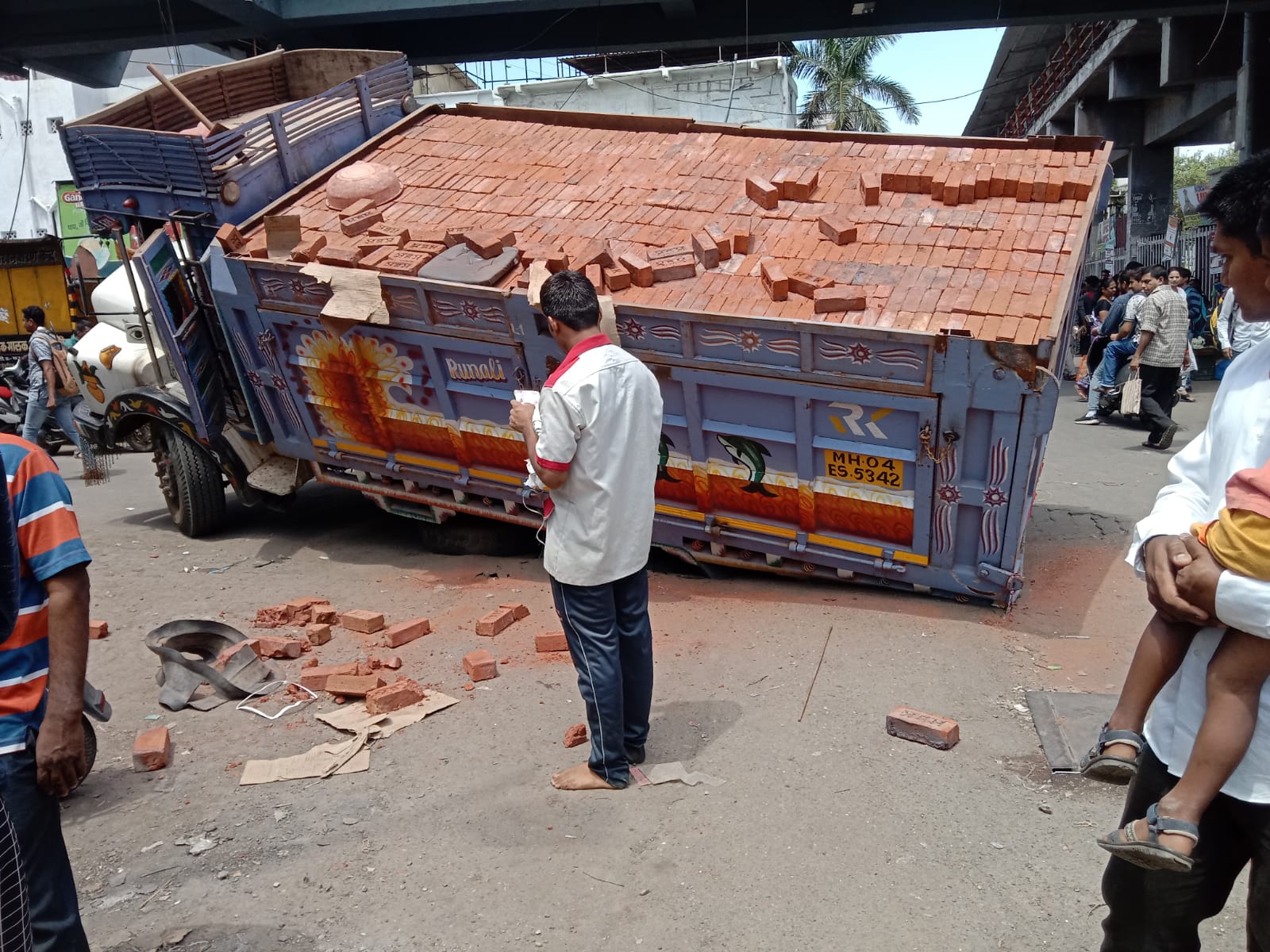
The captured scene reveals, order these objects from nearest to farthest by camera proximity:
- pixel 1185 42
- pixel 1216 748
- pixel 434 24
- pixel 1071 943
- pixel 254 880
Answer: pixel 1216 748
pixel 1071 943
pixel 254 880
pixel 1185 42
pixel 434 24

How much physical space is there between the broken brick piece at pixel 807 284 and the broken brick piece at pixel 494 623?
2267 millimetres

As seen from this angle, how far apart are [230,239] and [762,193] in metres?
3.29

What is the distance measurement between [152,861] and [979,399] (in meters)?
3.82

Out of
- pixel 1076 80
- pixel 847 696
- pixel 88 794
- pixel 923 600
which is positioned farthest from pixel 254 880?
pixel 1076 80

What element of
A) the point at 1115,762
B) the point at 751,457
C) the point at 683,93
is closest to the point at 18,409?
the point at 751,457

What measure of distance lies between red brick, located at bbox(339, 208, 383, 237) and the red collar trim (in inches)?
127

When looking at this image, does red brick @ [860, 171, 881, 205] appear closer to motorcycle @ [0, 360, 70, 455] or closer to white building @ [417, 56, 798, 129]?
motorcycle @ [0, 360, 70, 455]

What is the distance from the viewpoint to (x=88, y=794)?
4.08 meters

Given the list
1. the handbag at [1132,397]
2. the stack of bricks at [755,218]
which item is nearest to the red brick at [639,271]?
the stack of bricks at [755,218]

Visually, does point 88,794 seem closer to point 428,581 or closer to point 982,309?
point 428,581

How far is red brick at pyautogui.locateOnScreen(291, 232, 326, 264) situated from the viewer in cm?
607

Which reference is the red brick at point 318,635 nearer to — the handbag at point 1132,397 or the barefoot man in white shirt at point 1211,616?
the barefoot man in white shirt at point 1211,616

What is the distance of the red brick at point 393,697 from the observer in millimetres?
4539

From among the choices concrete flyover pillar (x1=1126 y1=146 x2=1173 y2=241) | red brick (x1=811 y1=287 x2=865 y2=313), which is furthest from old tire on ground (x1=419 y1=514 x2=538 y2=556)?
concrete flyover pillar (x1=1126 y1=146 x2=1173 y2=241)
